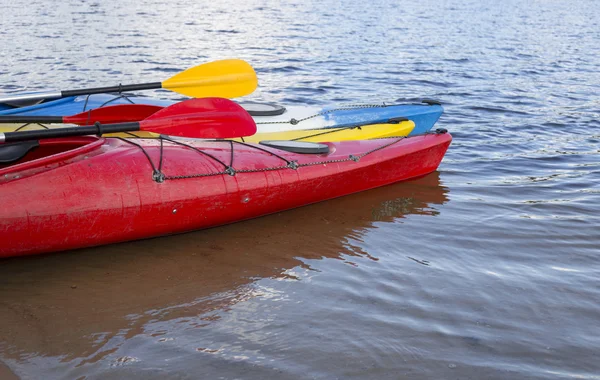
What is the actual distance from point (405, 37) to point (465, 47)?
145cm

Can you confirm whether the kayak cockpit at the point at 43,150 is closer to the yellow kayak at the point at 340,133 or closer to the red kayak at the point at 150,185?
the red kayak at the point at 150,185

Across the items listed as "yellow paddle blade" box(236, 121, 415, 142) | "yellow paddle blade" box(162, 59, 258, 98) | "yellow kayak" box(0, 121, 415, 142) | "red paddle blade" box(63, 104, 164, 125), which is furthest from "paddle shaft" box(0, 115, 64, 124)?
"yellow paddle blade" box(236, 121, 415, 142)

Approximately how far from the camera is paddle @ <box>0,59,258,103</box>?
4703 millimetres

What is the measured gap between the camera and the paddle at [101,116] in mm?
4008

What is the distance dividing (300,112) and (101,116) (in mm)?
1653

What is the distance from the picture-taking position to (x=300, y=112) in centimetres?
529

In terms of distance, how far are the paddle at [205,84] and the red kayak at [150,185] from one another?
29.6 inches

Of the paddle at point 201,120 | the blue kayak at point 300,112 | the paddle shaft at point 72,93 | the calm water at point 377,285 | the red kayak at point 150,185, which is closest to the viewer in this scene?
the calm water at point 377,285

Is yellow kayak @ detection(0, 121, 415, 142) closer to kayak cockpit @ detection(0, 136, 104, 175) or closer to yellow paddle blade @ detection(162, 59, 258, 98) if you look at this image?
yellow paddle blade @ detection(162, 59, 258, 98)

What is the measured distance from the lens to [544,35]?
44.3 ft

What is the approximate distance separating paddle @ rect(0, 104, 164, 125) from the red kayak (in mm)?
382

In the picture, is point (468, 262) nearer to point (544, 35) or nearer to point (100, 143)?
point (100, 143)

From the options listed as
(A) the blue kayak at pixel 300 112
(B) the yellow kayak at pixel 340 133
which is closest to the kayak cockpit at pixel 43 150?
(B) the yellow kayak at pixel 340 133

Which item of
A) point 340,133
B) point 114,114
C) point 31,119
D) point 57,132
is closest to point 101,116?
point 114,114
